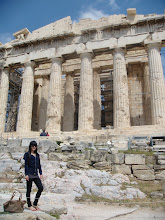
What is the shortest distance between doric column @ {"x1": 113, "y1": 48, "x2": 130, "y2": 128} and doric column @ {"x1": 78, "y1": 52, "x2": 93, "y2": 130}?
205 centimetres

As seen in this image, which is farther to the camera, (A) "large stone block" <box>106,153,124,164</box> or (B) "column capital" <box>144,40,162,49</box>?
(B) "column capital" <box>144,40,162,49</box>

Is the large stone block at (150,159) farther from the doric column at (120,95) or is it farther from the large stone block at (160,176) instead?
the doric column at (120,95)

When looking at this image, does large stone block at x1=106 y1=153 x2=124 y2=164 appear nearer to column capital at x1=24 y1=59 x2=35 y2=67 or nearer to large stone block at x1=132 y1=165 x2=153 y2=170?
large stone block at x1=132 y1=165 x2=153 y2=170

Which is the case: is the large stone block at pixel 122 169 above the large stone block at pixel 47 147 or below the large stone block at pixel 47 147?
below

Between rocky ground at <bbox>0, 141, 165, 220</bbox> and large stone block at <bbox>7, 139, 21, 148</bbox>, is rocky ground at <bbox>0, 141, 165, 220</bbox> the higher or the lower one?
the lower one

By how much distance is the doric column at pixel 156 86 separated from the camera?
1702 cm

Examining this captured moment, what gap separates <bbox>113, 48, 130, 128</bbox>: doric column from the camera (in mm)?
17750

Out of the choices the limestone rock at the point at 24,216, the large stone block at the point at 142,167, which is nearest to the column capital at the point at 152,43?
the large stone block at the point at 142,167

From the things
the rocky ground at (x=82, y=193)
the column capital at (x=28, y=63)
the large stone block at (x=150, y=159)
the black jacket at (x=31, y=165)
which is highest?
the column capital at (x=28, y=63)

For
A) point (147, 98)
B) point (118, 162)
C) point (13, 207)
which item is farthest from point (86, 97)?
point (13, 207)

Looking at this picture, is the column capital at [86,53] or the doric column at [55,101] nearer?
the doric column at [55,101]

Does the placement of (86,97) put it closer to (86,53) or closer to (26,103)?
(86,53)

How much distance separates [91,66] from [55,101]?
4525mm

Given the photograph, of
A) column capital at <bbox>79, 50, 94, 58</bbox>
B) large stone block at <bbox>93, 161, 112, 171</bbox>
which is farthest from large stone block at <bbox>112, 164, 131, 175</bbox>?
column capital at <bbox>79, 50, 94, 58</bbox>
